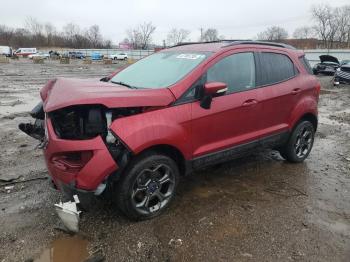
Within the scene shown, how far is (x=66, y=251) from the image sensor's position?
10.8 ft

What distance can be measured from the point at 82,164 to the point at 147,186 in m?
0.76

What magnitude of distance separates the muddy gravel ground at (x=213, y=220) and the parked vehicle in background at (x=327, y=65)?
2279 cm

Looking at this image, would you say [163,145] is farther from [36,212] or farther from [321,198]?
[321,198]

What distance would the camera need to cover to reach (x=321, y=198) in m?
4.53

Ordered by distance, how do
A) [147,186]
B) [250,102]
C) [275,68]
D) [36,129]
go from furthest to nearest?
[275,68] < [250,102] < [36,129] < [147,186]

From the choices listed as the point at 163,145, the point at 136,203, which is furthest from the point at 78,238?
the point at 163,145

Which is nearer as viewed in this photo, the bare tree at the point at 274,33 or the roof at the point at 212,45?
the roof at the point at 212,45

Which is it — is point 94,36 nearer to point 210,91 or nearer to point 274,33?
point 274,33

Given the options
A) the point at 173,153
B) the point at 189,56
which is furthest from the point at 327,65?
the point at 173,153

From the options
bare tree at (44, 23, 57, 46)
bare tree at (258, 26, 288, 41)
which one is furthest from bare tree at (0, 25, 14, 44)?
bare tree at (258, 26, 288, 41)

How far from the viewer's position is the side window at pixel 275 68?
15.9ft

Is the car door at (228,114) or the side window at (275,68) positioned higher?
the side window at (275,68)

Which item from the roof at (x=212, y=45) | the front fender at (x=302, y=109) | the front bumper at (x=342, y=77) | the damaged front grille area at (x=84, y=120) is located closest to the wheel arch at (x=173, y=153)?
the damaged front grille area at (x=84, y=120)

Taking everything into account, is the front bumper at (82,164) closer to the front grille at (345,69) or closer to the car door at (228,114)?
the car door at (228,114)
